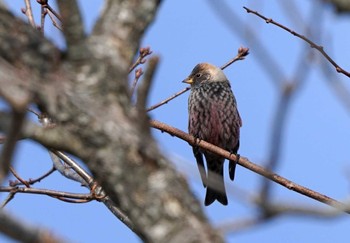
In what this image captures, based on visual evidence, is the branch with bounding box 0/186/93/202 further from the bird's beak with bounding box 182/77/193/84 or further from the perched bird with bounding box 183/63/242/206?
the bird's beak with bounding box 182/77/193/84

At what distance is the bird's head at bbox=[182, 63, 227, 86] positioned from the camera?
27.9ft

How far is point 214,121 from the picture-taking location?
769 cm

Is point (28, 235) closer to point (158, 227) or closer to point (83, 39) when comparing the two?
point (158, 227)

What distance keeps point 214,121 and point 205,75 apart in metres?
1.10

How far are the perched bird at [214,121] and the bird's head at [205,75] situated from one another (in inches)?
1.5

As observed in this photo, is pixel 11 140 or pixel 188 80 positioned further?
pixel 188 80

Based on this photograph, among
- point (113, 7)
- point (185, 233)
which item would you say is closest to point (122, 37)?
point (113, 7)

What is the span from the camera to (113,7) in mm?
2309

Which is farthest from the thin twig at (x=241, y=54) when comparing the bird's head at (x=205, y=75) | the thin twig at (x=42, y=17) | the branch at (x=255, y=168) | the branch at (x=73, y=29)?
the branch at (x=73, y=29)

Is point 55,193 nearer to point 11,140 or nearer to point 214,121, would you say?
point 11,140

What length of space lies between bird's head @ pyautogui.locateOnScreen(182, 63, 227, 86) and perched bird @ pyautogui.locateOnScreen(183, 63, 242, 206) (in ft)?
0.13

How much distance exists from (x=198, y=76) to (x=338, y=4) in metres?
6.87

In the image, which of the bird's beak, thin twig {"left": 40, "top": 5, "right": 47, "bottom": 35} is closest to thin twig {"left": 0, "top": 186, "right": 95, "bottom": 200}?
thin twig {"left": 40, "top": 5, "right": 47, "bottom": 35}

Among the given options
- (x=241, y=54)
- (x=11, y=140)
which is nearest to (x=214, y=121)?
(x=241, y=54)
